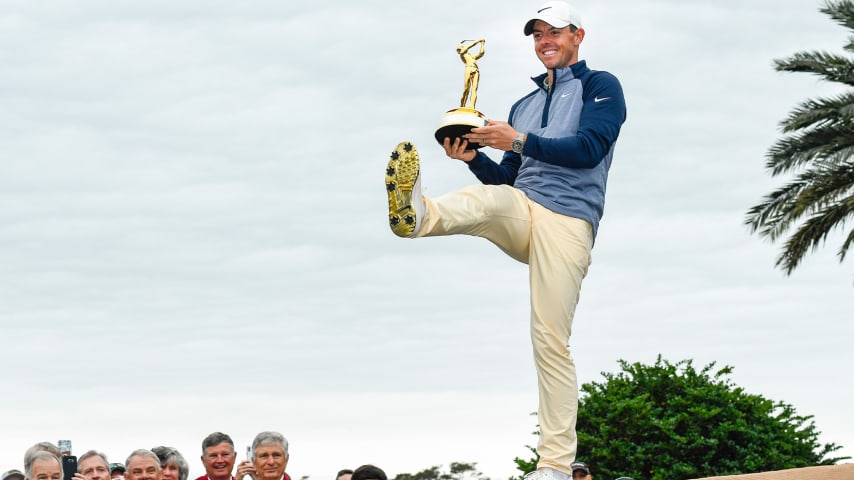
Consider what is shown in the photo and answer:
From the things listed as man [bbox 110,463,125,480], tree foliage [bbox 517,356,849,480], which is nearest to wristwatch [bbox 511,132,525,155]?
man [bbox 110,463,125,480]

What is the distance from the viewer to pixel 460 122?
23.7 feet

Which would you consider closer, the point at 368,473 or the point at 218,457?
the point at 368,473

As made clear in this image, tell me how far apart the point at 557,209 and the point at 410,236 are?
1071 millimetres

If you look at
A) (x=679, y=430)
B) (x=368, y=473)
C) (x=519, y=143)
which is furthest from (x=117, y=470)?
(x=679, y=430)

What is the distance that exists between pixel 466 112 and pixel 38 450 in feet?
14.1

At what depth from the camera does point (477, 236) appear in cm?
740

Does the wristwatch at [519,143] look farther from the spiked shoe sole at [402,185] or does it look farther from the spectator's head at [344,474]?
the spectator's head at [344,474]

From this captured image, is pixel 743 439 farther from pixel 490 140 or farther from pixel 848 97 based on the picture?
pixel 490 140

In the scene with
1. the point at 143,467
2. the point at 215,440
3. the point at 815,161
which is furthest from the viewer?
the point at 815,161

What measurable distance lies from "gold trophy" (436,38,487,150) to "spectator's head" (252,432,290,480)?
2451 millimetres

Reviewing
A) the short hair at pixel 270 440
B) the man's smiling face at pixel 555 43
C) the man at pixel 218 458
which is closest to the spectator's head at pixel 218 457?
the man at pixel 218 458

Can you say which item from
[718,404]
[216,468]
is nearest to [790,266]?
[718,404]

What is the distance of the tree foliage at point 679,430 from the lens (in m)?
16.1

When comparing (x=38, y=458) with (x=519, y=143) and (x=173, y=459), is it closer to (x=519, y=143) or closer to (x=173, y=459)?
(x=173, y=459)
